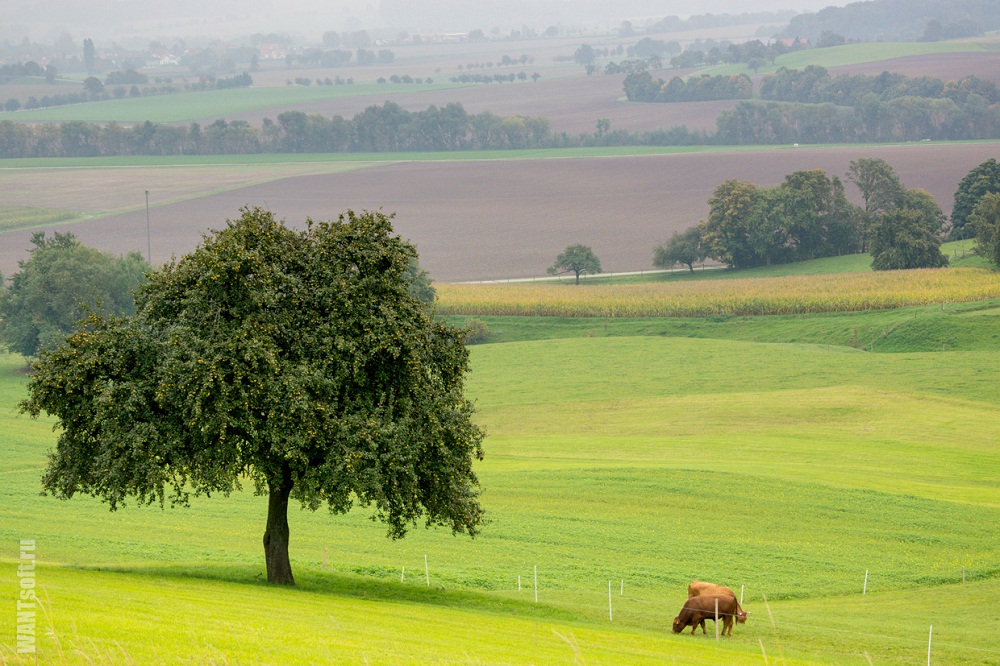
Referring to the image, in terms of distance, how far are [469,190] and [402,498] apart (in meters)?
164

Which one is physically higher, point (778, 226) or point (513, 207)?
point (513, 207)

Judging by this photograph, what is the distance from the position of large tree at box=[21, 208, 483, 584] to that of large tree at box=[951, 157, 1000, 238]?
116523 millimetres

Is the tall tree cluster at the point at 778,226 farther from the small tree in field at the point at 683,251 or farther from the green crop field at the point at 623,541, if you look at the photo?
the green crop field at the point at 623,541

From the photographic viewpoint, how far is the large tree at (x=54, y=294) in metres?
95.8

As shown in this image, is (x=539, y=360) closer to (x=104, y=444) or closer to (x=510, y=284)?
(x=510, y=284)

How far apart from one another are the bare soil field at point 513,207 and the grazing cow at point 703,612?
10637cm

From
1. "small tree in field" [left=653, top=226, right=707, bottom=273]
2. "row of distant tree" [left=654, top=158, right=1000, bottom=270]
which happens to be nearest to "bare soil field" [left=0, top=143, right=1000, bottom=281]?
"small tree in field" [left=653, top=226, right=707, bottom=273]

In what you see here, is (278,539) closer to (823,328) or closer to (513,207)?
(823,328)

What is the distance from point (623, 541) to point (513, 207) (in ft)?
463

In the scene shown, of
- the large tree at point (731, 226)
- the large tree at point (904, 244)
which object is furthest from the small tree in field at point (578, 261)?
the large tree at point (904, 244)

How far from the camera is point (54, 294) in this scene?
9775 centimetres

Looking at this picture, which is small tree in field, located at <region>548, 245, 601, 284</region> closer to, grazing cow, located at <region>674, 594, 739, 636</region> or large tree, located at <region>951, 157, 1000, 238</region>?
large tree, located at <region>951, 157, 1000, 238</region>

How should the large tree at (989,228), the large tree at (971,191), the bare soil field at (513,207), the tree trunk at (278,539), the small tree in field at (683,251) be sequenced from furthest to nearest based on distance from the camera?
1. the bare soil field at (513,207)
2. the large tree at (971,191)
3. the small tree in field at (683,251)
4. the large tree at (989,228)
5. the tree trunk at (278,539)

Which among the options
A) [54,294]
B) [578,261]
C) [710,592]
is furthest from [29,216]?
[710,592]
